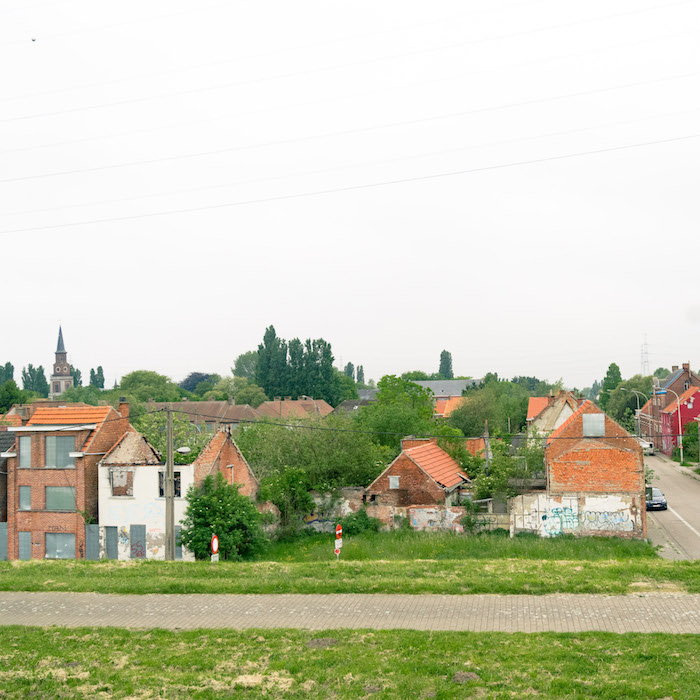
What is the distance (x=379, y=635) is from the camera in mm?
13625

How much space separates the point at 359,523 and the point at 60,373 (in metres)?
143

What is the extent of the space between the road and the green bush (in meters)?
12.1

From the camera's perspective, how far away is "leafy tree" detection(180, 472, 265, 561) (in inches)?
1089

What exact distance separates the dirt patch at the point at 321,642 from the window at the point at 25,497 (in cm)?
2281

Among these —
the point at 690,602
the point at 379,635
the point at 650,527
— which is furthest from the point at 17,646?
the point at 650,527

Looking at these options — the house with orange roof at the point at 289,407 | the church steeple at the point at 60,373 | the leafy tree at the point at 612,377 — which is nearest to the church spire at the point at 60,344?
the church steeple at the point at 60,373

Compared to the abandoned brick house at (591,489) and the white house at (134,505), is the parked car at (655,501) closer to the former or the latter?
the abandoned brick house at (591,489)

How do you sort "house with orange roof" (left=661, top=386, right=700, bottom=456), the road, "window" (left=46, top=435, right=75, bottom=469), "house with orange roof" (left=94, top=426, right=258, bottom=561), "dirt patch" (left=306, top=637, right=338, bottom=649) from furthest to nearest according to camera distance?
"house with orange roof" (left=661, top=386, right=700, bottom=456), "window" (left=46, top=435, right=75, bottom=469), "house with orange roof" (left=94, top=426, right=258, bottom=561), the road, "dirt patch" (left=306, top=637, right=338, bottom=649)

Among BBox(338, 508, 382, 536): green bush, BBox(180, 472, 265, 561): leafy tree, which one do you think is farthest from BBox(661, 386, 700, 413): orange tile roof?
BBox(180, 472, 265, 561): leafy tree

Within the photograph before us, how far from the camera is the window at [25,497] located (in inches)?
1261

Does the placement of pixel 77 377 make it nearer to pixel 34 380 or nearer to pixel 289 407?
pixel 34 380

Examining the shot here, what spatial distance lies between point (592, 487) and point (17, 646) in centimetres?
2449

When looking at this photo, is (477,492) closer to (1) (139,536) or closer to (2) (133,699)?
(1) (139,536)

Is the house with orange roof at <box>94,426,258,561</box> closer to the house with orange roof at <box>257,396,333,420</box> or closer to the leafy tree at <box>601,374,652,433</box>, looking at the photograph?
the house with orange roof at <box>257,396,333,420</box>
